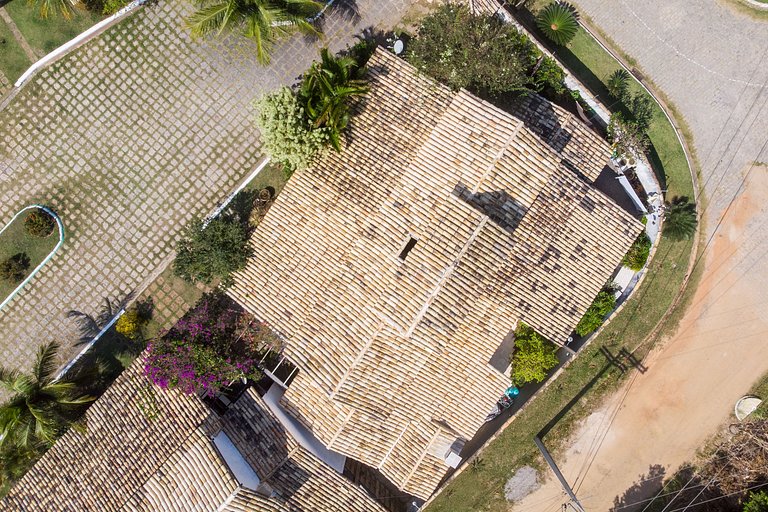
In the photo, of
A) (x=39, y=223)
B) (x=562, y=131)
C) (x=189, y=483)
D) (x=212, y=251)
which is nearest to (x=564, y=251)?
(x=562, y=131)

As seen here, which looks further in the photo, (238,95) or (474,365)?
(238,95)

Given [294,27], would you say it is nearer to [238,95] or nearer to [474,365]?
[238,95]

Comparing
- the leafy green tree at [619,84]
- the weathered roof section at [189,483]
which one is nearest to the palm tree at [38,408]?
the weathered roof section at [189,483]

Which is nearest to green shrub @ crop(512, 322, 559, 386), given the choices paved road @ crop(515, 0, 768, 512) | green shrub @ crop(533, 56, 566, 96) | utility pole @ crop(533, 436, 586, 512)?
utility pole @ crop(533, 436, 586, 512)

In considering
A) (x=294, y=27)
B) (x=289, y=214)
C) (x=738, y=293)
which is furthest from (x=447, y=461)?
(x=294, y=27)

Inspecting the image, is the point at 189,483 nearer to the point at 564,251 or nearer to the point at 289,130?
the point at 289,130

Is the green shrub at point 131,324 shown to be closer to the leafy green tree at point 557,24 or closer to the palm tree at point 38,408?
the palm tree at point 38,408

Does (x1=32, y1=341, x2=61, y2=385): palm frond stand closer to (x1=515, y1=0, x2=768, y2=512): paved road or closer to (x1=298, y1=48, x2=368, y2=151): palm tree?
(x1=298, y1=48, x2=368, y2=151): palm tree
